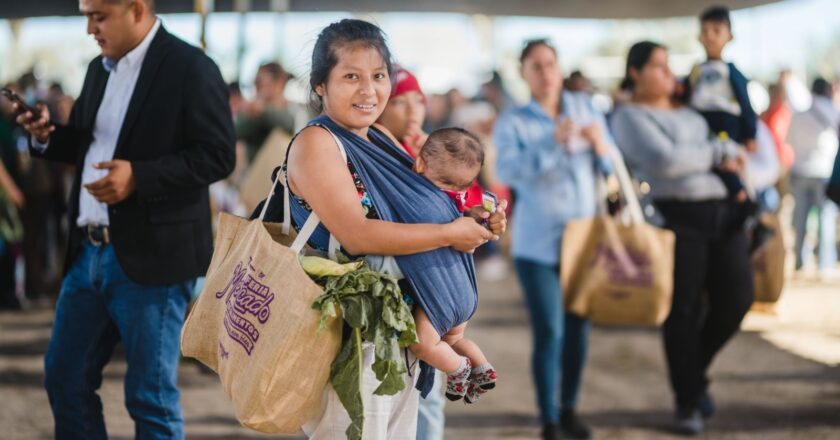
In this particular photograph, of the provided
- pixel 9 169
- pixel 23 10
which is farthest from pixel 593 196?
pixel 23 10

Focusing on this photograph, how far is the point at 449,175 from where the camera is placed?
123 inches

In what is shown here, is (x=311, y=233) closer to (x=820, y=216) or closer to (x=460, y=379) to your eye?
(x=460, y=379)

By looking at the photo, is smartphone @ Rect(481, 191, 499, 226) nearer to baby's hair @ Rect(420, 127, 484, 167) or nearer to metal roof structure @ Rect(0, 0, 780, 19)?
baby's hair @ Rect(420, 127, 484, 167)

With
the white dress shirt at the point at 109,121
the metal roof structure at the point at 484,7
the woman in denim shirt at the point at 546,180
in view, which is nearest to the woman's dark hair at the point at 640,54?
the woman in denim shirt at the point at 546,180

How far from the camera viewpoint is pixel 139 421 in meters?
3.94

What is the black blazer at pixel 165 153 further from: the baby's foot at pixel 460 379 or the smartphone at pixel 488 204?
the smartphone at pixel 488 204

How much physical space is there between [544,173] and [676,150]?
2.79ft

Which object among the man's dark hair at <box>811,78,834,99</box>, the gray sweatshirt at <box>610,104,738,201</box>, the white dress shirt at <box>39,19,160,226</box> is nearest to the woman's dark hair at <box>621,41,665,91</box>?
the gray sweatshirt at <box>610,104,738,201</box>

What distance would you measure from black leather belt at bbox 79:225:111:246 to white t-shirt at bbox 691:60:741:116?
3.83 metres

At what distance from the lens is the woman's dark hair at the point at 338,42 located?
10.2 feet

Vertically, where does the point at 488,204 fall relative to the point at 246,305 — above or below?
above

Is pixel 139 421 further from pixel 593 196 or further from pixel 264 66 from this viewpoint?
pixel 264 66

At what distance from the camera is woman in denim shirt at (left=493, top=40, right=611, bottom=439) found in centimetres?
593

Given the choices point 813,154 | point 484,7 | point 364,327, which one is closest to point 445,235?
point 364,327
